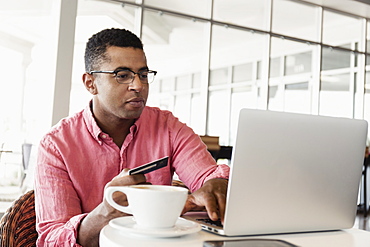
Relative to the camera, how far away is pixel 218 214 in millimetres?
1045

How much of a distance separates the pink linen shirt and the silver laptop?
0.34 m

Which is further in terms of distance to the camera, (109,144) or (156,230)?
(109,144)

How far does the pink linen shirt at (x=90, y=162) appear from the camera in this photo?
3.92ft

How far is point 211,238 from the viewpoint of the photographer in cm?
89

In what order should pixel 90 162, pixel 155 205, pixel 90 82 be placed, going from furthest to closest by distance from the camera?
pixel 90 82
pixel 90 162
pixel 155 205

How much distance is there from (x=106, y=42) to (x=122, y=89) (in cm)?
18

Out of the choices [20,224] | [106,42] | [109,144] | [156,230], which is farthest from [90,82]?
[156,230]

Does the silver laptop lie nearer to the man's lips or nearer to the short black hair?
the man's lips

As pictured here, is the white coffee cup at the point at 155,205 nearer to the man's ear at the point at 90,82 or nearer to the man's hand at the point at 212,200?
the man's hand at the point at 212,200

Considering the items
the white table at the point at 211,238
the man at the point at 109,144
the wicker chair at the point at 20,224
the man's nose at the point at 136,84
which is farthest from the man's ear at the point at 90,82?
the white table at the point at 211,238

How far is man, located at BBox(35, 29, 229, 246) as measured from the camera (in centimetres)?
125

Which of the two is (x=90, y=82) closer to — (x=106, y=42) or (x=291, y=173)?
(x=106, y=42)

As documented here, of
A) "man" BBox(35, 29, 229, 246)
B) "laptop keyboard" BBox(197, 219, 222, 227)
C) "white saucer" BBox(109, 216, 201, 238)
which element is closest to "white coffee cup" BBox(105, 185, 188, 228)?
"white saucer" BBox(109, 216, 201, 238)

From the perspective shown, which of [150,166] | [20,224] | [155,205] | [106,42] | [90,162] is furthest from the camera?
[106,42]
